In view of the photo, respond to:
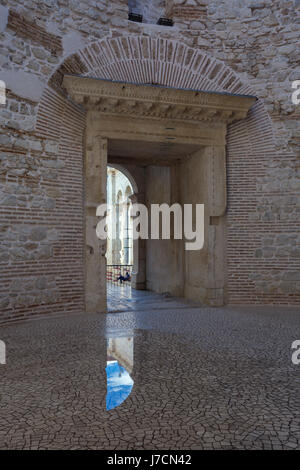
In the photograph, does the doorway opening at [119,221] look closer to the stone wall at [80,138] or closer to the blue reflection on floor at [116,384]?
the stone wall at [80,138]

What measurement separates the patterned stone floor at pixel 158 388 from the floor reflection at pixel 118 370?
0.24ft

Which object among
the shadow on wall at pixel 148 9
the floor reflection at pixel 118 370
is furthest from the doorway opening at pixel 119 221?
the floor reflection at pixel 118 370

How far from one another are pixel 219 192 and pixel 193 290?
2.23 meters

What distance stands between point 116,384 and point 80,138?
190 inches

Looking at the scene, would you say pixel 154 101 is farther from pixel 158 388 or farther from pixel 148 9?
pixel 158 388

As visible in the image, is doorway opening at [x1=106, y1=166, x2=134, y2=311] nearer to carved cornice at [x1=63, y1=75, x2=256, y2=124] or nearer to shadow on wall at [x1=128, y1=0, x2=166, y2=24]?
shadow on wall at [x1=128, y1=0, x2=166, y2=24]

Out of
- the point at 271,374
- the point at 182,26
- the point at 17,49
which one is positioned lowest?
the point at 271,374

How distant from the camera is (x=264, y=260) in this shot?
7.72 m

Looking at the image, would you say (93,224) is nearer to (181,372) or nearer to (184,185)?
(184,185)

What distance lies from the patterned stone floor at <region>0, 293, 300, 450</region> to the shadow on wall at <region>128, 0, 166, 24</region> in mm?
7309

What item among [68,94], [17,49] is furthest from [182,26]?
[17,49]

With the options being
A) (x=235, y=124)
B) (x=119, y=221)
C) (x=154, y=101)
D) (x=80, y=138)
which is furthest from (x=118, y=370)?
(x=119, y=221)

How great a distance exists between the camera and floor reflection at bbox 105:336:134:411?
3.08m

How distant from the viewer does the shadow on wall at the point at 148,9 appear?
8.91 metres
